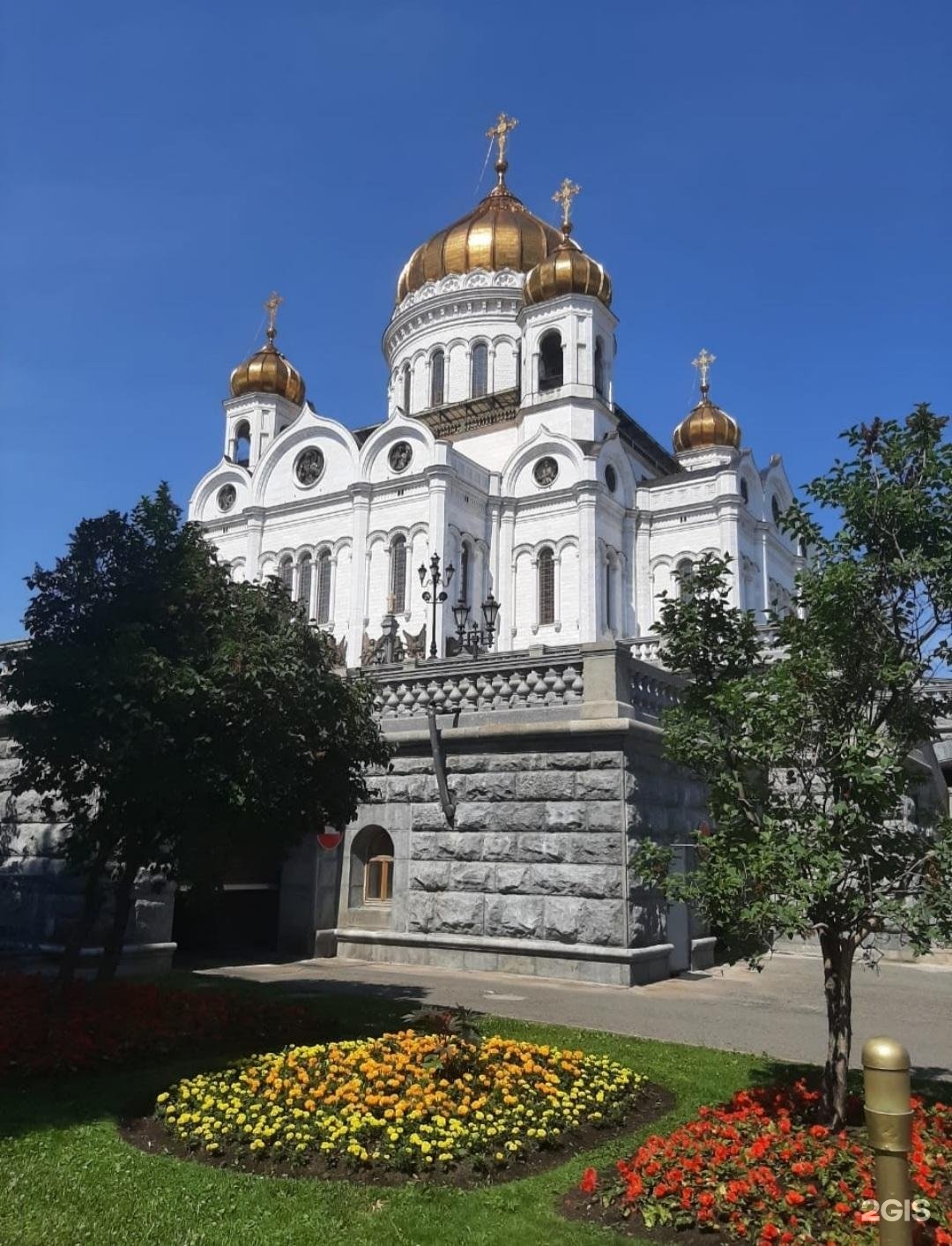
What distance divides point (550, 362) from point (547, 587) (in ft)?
39.3

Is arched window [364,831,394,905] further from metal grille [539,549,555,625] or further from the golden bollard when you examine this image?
metal grille [539,549,555,625]

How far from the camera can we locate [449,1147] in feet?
19.1

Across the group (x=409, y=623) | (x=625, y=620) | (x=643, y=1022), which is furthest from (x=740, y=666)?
(x=625, y=620)

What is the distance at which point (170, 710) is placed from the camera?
8.82m

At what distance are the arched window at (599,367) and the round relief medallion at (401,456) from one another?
32.9 feet

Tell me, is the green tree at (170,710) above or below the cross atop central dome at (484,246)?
below

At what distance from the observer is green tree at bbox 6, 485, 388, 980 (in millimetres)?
8852

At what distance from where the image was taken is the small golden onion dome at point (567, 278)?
4619 cm

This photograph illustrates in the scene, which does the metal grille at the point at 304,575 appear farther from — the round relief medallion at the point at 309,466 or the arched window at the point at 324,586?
the round relief medallion at the point at 309,466

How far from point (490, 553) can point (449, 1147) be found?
127ft

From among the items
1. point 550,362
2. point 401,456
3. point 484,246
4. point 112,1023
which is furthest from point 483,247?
point 112,1023

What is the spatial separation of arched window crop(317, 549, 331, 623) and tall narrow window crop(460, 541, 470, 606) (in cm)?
624

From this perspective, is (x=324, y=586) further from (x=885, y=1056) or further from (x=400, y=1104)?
(x=885, y=1056)

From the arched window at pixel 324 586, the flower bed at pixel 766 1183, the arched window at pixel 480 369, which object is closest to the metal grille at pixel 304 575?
the arched window at pixel 324 586
